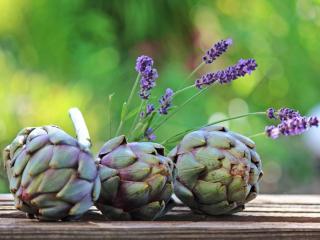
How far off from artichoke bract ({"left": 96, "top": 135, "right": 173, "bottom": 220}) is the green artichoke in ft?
0.12

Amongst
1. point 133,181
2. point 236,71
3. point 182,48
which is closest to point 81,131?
point 133,181

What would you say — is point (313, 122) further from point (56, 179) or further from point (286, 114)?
point (56, 179)

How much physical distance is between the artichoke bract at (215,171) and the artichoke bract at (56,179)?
0.13m

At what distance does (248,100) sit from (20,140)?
2362mm

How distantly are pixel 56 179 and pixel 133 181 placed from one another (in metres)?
0.08

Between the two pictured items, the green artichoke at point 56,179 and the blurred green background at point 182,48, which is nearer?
the green artichoke at point 56,179

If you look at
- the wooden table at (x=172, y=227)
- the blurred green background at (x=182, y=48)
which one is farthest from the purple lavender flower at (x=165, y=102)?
the blurred green background at (x=182, y=48)

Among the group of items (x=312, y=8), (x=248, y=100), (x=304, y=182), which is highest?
(x=312, y=8)

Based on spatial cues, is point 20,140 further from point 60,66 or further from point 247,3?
point 247,3

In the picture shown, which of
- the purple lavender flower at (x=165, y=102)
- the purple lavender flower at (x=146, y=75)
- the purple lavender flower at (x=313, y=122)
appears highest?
the purple lavender flower at (x=146, y=75)

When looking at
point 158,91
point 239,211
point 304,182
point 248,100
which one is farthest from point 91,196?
point 304,182

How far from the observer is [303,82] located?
309 centimetres

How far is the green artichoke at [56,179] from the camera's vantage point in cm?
69

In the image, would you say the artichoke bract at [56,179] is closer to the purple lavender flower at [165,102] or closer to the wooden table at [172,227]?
the wooden table at [172,227]
